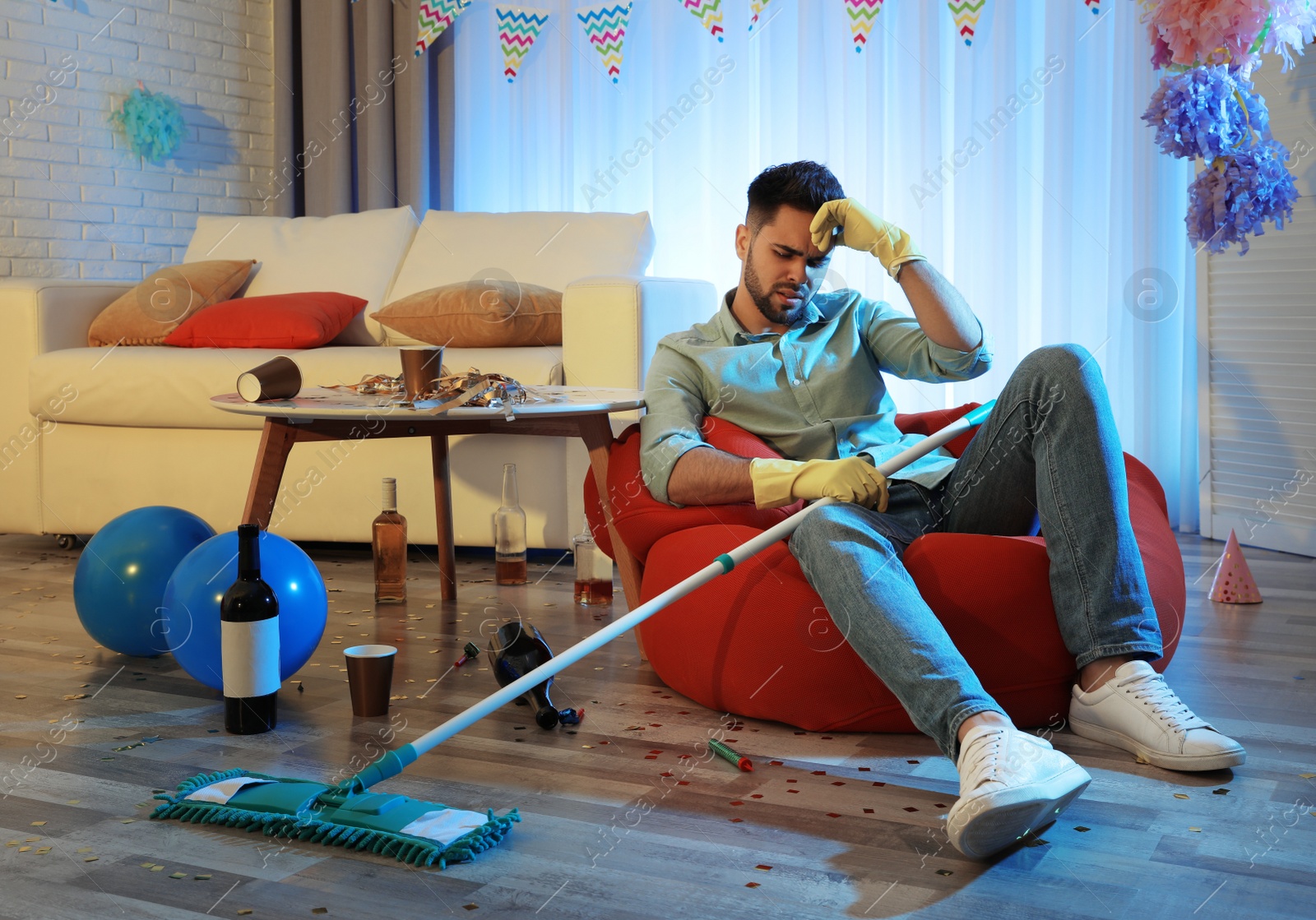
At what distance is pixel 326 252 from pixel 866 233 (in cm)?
220

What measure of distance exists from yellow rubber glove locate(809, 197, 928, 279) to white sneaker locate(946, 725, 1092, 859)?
763 mm

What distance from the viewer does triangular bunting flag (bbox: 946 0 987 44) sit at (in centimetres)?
335

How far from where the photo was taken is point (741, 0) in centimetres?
372

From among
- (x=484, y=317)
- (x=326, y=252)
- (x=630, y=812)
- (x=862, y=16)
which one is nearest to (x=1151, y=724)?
(x=630, y=812)

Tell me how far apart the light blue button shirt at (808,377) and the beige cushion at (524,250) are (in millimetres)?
1296

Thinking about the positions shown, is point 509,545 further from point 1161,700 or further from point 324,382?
point 1161,700

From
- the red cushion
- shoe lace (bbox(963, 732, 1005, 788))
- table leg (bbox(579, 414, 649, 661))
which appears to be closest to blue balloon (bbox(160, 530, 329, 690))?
table leg (bbox(579, 414, 649, 661))

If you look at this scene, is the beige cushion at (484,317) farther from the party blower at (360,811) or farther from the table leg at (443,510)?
the party blower at (360,811)

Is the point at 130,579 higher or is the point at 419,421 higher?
the point at 419,421

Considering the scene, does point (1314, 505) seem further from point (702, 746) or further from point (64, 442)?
point (64, 442)

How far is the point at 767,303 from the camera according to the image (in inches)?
75.2

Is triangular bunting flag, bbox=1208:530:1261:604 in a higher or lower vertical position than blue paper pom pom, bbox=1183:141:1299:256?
lower

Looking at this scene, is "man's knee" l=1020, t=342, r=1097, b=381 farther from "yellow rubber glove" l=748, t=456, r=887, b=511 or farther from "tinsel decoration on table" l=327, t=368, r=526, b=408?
"tinsel decoration on table" l=327, t=368, r=526, b=408

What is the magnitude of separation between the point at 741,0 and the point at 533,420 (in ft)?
7.02
